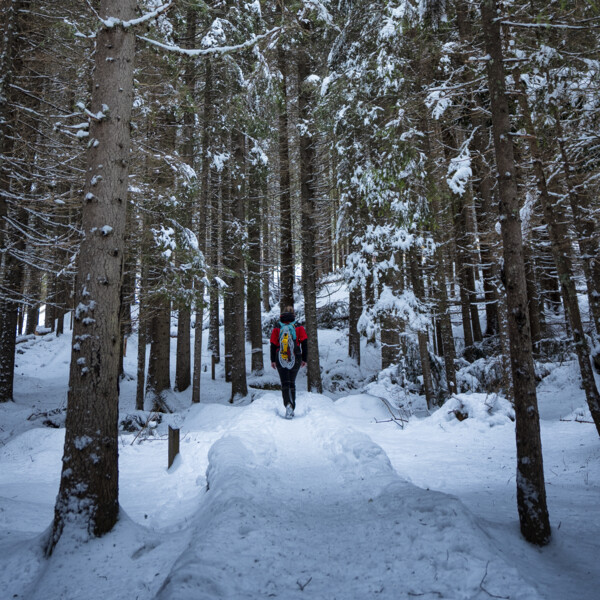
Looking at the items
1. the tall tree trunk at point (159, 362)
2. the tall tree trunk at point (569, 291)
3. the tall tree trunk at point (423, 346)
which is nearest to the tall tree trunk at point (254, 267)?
the tall tree trunk at point (159, 362)

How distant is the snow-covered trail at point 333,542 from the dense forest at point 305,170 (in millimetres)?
1140

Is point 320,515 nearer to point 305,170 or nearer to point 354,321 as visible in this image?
point 305,170

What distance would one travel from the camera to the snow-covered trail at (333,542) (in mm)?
2625

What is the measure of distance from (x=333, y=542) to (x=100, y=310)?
3.18m

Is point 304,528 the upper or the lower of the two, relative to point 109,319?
lower

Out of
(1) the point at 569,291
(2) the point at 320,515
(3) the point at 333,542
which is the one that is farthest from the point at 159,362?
(1) the point at 569,291

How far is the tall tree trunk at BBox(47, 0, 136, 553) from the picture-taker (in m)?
3.81

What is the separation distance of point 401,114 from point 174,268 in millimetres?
6573

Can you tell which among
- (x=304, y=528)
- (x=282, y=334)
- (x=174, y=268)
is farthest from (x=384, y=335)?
(x=304, y=528)

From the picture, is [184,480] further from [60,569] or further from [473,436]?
[473,436]

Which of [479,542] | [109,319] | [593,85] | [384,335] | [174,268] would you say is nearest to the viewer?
[479,542]

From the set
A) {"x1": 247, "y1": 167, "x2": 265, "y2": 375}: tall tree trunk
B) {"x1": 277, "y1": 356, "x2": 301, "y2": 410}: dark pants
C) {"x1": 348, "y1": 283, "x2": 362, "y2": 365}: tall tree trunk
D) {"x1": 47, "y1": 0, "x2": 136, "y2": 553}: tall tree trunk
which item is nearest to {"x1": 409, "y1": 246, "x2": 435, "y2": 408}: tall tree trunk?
{"x1": 348, "y1": 283, "x2": 362, "y2": 365}: tall tree trunk

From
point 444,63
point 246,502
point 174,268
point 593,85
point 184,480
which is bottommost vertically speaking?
point 184,480

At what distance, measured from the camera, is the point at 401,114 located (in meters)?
8.02
